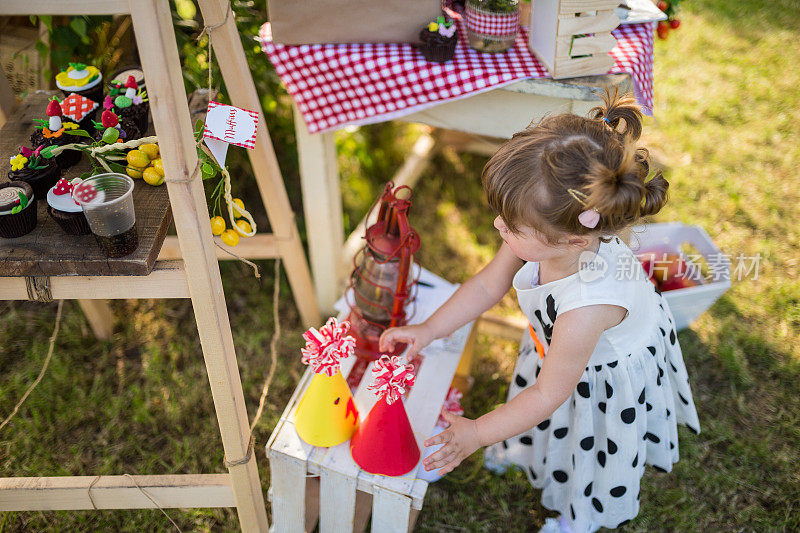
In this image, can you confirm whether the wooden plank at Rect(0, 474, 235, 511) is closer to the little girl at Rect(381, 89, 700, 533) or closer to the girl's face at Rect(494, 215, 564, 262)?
the little girl at Rect(381, 89, 700, 533)

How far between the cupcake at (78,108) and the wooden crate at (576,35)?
3.41 feet

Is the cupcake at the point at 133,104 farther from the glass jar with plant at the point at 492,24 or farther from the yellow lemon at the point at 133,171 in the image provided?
the glass jar with plant at the point at 492,24

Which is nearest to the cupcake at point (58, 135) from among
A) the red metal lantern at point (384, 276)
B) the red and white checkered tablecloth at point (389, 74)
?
the red and white checkered tablecloth at point (389, 74)

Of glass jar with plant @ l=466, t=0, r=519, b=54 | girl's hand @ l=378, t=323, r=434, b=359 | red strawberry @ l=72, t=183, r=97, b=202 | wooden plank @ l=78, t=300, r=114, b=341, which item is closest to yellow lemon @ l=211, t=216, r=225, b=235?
red strawberry @ l=72, t=183, r=97, b=202

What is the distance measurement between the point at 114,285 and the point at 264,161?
0.59 meters

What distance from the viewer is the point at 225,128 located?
1164 mm

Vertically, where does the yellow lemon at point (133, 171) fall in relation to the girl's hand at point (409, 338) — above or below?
above

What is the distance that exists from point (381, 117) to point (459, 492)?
1.05 m

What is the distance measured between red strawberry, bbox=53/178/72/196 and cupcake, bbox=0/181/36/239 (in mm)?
40

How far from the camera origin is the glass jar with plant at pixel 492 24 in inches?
59.4

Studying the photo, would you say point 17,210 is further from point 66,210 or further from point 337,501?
point 337,501

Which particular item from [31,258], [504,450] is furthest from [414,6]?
[504,450]

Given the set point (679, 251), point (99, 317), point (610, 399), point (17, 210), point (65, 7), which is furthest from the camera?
point (679, 251)

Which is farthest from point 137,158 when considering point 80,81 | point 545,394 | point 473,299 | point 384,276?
point 545,394
